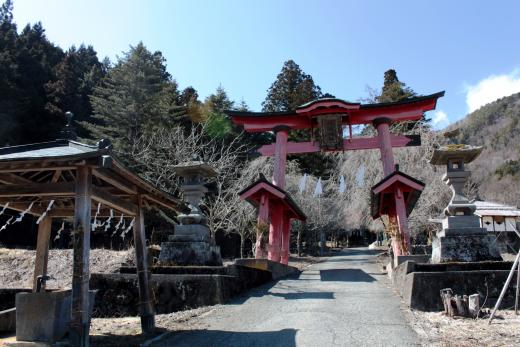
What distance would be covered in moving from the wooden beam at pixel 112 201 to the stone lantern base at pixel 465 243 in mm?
6660

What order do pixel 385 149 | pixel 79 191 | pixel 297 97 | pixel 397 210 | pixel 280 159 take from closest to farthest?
pixel 79 191, pixel 397 210, pixel 385 149, pixel 280 159, pixel 297 97

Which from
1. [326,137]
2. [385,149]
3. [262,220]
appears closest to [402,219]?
[385,149]

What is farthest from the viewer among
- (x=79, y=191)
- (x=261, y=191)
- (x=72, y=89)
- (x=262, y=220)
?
(x=72, y=89)

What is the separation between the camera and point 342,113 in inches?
616

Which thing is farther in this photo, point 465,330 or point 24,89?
point 24,89

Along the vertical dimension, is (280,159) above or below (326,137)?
below

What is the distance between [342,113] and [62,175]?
434 inches

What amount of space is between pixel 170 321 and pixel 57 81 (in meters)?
29.2

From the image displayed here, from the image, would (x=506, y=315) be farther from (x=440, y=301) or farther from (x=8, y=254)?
(x=8, y=254)

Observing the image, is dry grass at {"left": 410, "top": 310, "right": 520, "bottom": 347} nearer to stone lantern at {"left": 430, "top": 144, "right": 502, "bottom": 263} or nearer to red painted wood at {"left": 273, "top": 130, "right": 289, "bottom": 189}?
stone lantern at {"left": 430, "top": 144, "right": 502, "bottom": 263}

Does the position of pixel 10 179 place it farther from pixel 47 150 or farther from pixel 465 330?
pixel 465 330

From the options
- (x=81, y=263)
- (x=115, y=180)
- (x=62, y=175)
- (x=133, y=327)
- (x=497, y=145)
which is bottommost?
(x=133, y=327)

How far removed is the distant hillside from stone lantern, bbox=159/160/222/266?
24289mm

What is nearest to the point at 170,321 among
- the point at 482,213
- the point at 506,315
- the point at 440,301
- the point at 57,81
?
the point at 440,301
